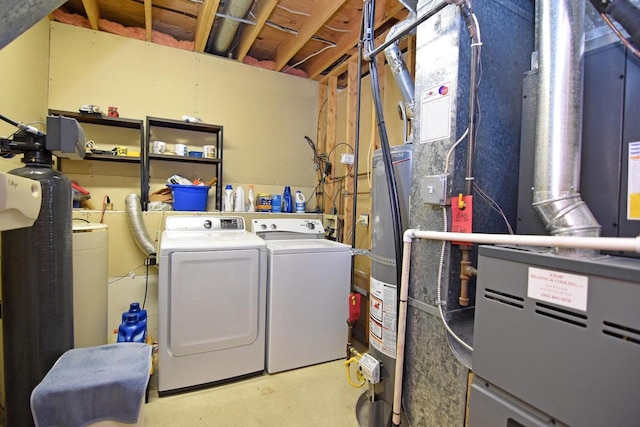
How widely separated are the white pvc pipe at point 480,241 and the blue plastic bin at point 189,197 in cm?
205

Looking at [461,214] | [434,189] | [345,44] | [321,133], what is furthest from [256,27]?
[461,214]

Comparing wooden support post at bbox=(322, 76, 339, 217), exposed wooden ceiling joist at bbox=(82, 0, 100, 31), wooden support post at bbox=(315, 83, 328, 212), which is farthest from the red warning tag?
exposed wooden ceiling joist at bbox=(82, 0, 100, 31)

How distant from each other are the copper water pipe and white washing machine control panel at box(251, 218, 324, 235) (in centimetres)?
176

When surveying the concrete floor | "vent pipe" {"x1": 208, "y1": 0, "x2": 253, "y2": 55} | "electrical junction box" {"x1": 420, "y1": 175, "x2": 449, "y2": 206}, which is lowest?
the concrete floor

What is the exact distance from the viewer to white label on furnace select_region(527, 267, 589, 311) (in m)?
0.64

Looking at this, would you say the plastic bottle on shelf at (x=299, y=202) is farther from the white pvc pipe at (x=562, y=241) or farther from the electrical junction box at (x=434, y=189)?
the white pvc pipe at (x=562, y=241)

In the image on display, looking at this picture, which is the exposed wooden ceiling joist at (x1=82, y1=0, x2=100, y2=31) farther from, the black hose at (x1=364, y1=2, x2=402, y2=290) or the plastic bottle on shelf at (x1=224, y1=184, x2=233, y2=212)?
the black hose at (x1=364, y1=2, x2=402, y2=290)

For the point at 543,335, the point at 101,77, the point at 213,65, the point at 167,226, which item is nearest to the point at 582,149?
the point at 543,335

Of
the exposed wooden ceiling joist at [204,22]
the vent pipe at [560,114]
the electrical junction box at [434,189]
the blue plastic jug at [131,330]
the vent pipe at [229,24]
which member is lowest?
the blue plastic jug at [131,330]

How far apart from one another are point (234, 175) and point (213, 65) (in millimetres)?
1120

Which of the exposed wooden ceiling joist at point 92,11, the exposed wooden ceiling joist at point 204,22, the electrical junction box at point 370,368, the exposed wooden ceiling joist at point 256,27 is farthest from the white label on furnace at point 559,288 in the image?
the exposed wooden ceiling joist at point 92,11

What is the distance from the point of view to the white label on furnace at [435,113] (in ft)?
3.76

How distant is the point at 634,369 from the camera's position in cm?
56

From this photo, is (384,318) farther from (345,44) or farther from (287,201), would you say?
(345,44)
